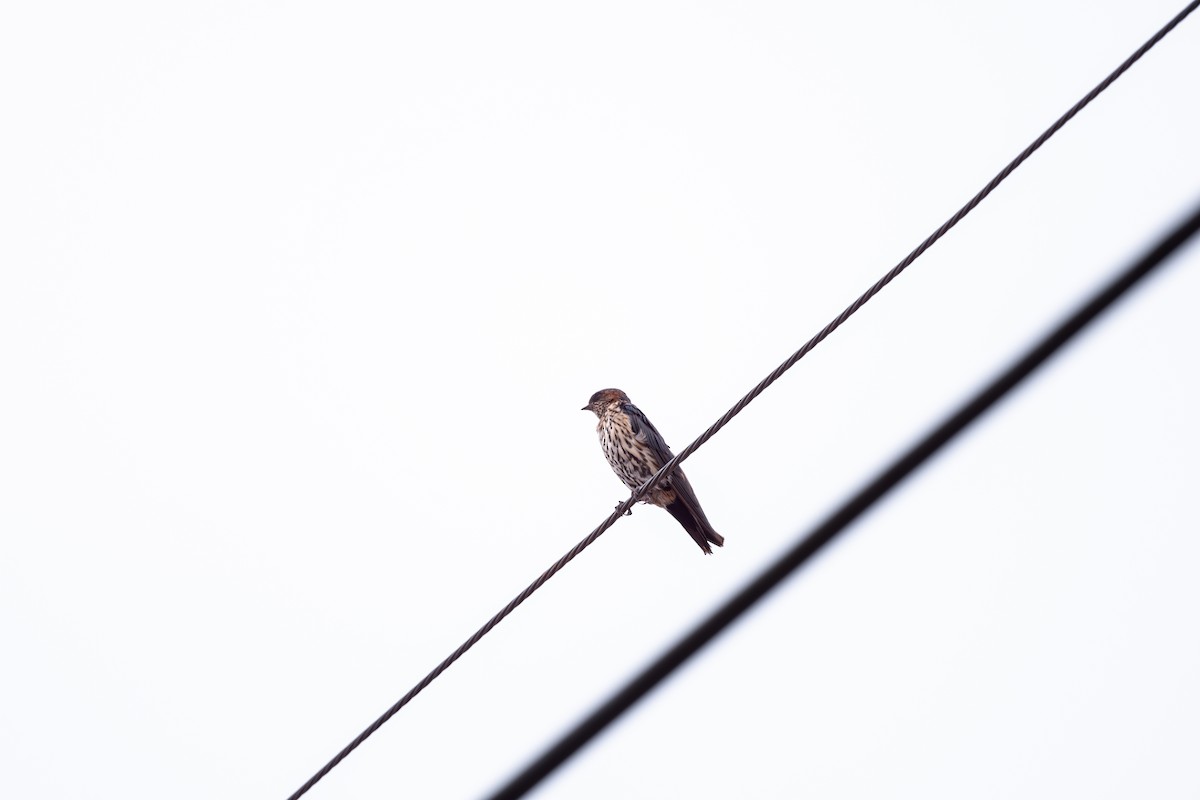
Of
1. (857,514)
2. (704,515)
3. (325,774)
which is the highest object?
(704,515)

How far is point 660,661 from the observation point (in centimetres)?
204

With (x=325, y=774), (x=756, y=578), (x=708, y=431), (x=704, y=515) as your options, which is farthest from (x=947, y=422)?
(x=704, y=515)

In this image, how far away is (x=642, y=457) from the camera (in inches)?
327

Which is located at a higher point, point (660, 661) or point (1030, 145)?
point (1030, 145)

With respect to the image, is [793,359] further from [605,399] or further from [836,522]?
[605,399]

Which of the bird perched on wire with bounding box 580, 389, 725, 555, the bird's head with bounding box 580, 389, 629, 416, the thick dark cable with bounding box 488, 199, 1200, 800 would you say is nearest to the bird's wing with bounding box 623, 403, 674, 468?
the bird perched on wire with bounding box 580, 389, 725, 555

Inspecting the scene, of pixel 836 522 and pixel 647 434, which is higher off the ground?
pixel 647 434

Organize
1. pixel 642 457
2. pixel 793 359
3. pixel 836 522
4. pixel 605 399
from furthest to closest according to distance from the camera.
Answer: pixel 605 399, pixel 642 457, pixel 793 359, pixel 836 522

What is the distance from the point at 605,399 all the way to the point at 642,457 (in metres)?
0.78

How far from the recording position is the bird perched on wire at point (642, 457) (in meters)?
7.70

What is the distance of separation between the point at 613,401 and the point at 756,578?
6.91 m

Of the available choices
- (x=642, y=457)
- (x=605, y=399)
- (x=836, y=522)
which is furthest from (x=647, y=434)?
(x=836, y=522)

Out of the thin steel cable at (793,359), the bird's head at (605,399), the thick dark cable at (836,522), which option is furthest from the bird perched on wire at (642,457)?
the thick dark cable at (836,522)

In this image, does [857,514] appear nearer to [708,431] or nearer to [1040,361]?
[1040,361]
